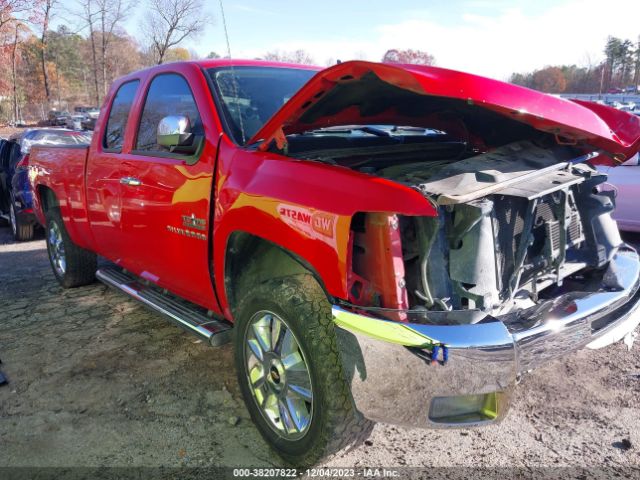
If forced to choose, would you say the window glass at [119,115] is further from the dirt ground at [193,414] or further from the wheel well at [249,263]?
→ the wheel well at [249,263]

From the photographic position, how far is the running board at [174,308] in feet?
10.3

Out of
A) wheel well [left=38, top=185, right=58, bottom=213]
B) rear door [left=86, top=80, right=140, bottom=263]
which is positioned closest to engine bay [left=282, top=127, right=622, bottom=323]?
rear door [left=86, top=80, right=140, bottom=263]

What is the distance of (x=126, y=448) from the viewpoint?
9.37 feet

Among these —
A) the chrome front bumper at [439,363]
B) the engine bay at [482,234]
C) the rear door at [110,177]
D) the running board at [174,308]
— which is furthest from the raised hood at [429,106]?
the rear door at [110,177]

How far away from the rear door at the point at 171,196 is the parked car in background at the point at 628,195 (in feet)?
16.1

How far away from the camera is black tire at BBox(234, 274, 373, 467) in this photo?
2320 mm

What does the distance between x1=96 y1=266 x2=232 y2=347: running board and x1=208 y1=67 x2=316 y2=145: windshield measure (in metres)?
1.10

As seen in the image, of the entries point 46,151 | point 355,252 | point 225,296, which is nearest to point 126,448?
point 225,296

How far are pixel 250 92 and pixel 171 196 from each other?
32.5 inches

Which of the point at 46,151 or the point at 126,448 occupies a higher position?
the point at 46,151

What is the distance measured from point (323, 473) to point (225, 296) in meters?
1.11

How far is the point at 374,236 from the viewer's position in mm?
2326

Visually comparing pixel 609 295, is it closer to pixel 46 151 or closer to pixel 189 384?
pixel 189 384

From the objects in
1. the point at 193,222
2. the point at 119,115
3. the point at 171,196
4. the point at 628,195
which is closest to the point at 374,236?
the point at 193,222
